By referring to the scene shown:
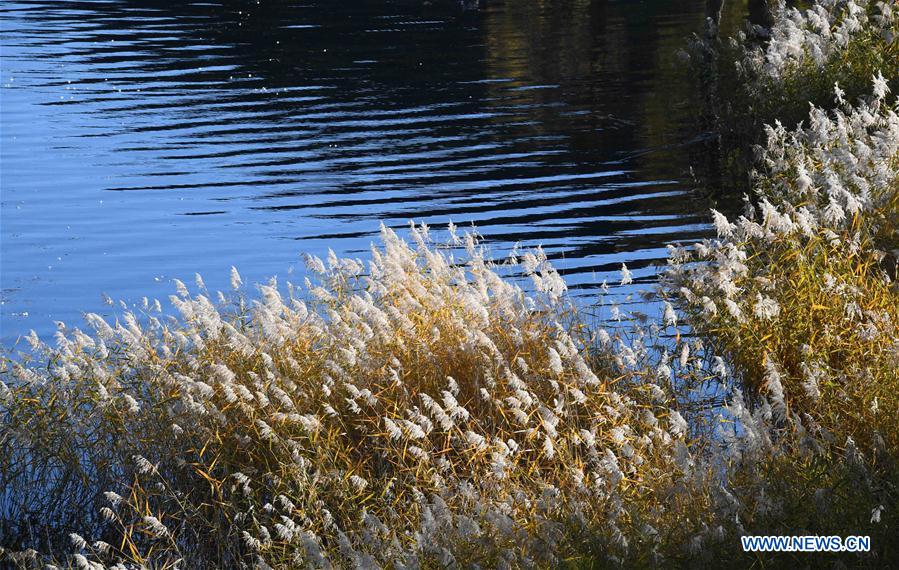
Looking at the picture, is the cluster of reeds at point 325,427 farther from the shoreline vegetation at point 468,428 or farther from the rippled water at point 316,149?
the rippled water at point 316,149

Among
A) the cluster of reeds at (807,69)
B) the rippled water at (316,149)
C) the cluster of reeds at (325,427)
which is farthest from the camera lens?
the cluster of reeds at (807,69)

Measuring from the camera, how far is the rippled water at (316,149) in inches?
490

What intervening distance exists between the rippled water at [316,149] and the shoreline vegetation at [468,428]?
3.15 meters

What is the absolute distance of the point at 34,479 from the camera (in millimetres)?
7027

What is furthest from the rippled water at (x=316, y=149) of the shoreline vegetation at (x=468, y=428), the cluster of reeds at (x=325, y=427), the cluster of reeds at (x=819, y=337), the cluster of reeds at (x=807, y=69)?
the cluster of reeds at (x=325, y=427)

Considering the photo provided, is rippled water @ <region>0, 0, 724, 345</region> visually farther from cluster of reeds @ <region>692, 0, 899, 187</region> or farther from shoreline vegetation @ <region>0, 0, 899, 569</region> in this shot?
shoreline vegetation @ <region>0, 0, 899, 569</region>

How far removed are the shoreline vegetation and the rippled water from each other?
124 inches

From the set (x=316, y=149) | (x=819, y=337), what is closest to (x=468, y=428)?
(x=819, y=337)

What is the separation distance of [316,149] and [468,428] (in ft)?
38.1

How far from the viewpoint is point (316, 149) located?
1780 cm

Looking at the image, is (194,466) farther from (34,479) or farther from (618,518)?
(618,518)

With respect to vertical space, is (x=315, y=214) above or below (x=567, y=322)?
below

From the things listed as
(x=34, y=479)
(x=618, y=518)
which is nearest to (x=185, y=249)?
(x=34, y=479)

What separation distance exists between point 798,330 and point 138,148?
12687 mm
